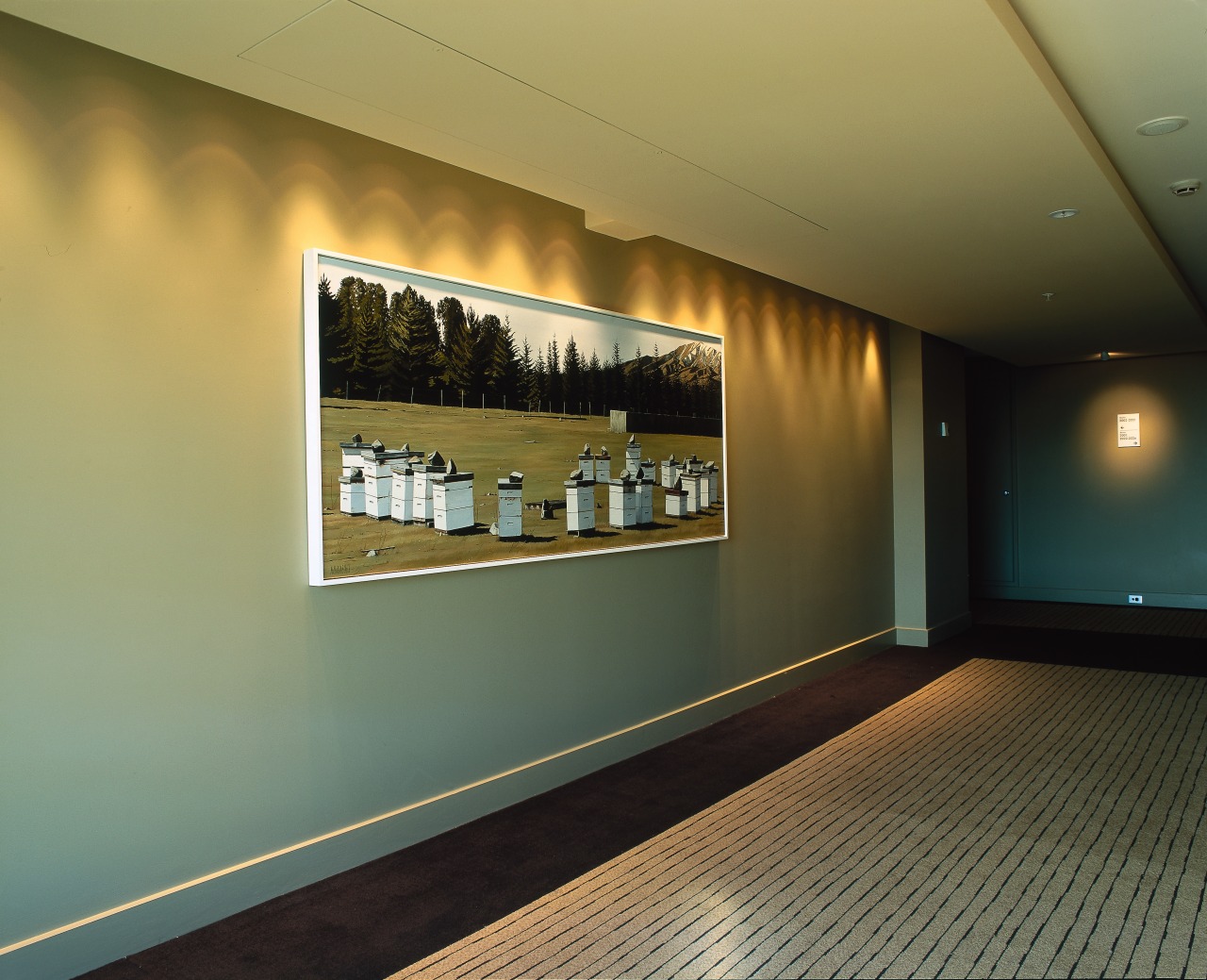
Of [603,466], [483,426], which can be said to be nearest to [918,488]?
[603,466]

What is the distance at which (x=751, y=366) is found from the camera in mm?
6238

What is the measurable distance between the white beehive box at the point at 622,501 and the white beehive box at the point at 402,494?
4.49 ft

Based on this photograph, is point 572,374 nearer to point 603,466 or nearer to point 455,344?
point 603,466

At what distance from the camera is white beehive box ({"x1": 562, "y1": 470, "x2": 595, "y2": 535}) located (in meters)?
4.62

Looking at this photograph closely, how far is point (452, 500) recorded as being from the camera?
13.1 feet

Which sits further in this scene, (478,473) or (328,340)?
(478,473)

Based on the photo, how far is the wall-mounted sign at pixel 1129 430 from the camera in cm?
1042

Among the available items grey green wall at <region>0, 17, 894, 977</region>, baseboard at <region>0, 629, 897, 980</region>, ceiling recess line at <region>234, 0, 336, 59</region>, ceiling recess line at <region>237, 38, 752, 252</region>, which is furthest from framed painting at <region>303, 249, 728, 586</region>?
baseboard at <region>0, 629, 897, 980</region>

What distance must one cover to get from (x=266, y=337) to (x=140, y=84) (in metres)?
0.91

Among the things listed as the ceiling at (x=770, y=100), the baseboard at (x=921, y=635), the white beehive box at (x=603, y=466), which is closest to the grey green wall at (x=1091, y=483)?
the baseboard at (x=921, y=635)

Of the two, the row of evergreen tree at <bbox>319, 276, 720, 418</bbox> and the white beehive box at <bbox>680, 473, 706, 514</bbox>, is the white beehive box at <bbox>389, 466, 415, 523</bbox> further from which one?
the white beehive box at <bbox>680, 473, 706, 514</bbox>

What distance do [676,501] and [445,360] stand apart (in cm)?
191

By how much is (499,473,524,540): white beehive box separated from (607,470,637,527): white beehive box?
683 mm

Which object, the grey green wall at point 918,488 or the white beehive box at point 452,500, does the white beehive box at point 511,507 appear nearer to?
the white beehive box at point 452,500
